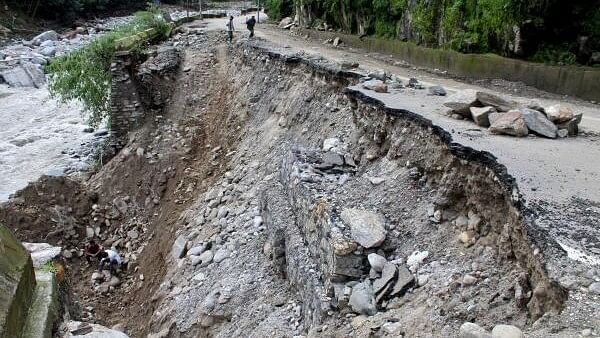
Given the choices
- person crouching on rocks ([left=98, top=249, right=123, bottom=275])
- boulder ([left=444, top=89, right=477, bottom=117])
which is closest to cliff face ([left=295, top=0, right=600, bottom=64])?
boulder ([left=444, top=89, right=477, bottom=117])

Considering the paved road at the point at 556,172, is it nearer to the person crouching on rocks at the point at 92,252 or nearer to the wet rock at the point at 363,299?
the wet rock at the point at 363,299

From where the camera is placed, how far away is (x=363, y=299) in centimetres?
459

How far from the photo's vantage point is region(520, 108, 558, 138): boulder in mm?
5972

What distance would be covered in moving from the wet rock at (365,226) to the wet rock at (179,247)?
428cm

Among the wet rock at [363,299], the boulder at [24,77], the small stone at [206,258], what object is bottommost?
the small stone at [206,258]

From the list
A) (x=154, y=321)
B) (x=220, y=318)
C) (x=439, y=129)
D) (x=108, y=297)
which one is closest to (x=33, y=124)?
(x=108, y=297)

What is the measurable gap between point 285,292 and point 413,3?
40.3 ft

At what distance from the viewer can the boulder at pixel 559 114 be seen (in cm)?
621

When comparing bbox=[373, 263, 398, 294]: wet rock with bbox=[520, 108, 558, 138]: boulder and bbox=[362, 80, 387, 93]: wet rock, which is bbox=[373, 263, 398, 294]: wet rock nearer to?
bbox=[520, 108, 558, 138]: boulder

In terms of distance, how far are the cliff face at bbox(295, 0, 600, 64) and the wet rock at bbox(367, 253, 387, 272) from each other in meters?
8.23

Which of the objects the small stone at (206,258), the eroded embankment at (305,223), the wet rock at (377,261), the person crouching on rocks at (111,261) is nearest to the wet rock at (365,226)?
the eroded embankment at (305,223)

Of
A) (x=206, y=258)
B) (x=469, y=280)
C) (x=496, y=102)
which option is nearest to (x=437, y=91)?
(x=496, y=102)

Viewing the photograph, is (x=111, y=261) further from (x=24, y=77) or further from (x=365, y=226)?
(x=24, y=77)

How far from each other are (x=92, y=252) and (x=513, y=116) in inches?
342
